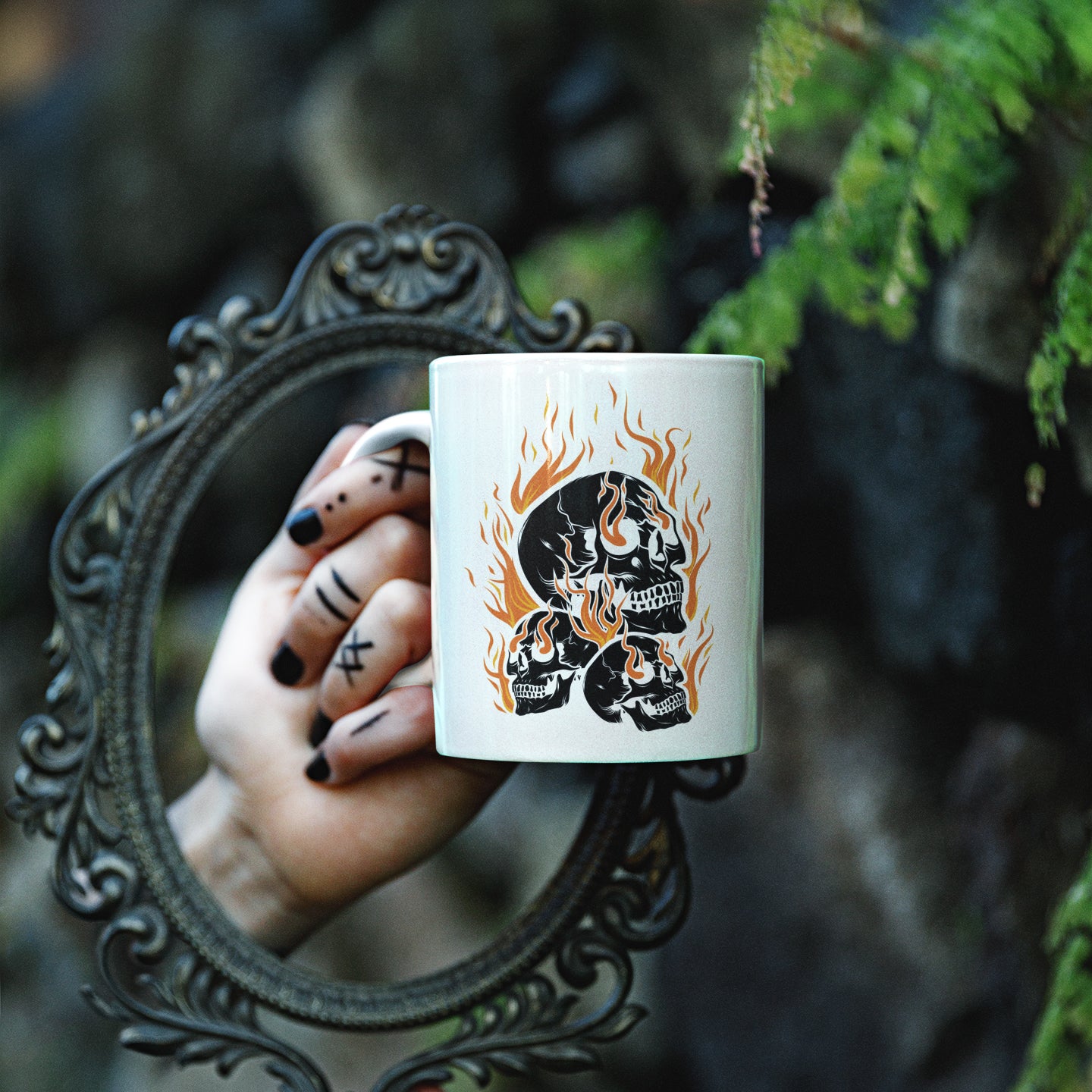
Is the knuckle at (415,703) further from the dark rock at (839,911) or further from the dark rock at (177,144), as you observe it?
the dark rock at (177,144)

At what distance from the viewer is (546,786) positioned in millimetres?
755

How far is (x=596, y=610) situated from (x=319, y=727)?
0.19m

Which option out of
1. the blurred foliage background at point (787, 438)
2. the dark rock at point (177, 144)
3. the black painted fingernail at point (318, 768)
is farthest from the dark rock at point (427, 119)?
the black painted fingernail at point (318, 768)

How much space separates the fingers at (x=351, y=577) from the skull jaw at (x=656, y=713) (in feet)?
0.51

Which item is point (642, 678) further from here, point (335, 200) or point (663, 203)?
point (335, 200)

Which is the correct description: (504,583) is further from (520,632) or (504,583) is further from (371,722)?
(371,722)

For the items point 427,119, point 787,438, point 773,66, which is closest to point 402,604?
point 773,66

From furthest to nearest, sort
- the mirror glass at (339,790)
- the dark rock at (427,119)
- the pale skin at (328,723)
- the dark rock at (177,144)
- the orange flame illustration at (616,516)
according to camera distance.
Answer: the dark rock at (177,144) < the dark rock at (427,119) < the mirror glass at (339,790) < the pale skin at (328,723) < the orange flame illustration at (616,516)

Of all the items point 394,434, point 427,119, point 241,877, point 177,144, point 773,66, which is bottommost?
point 241,877

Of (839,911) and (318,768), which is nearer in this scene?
(318,768)

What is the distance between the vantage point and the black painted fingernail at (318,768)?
1.84ft

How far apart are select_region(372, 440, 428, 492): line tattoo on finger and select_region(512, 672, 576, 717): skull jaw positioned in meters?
0.15

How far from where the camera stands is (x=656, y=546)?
18.0 inches

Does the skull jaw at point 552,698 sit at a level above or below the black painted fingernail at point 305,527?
below
